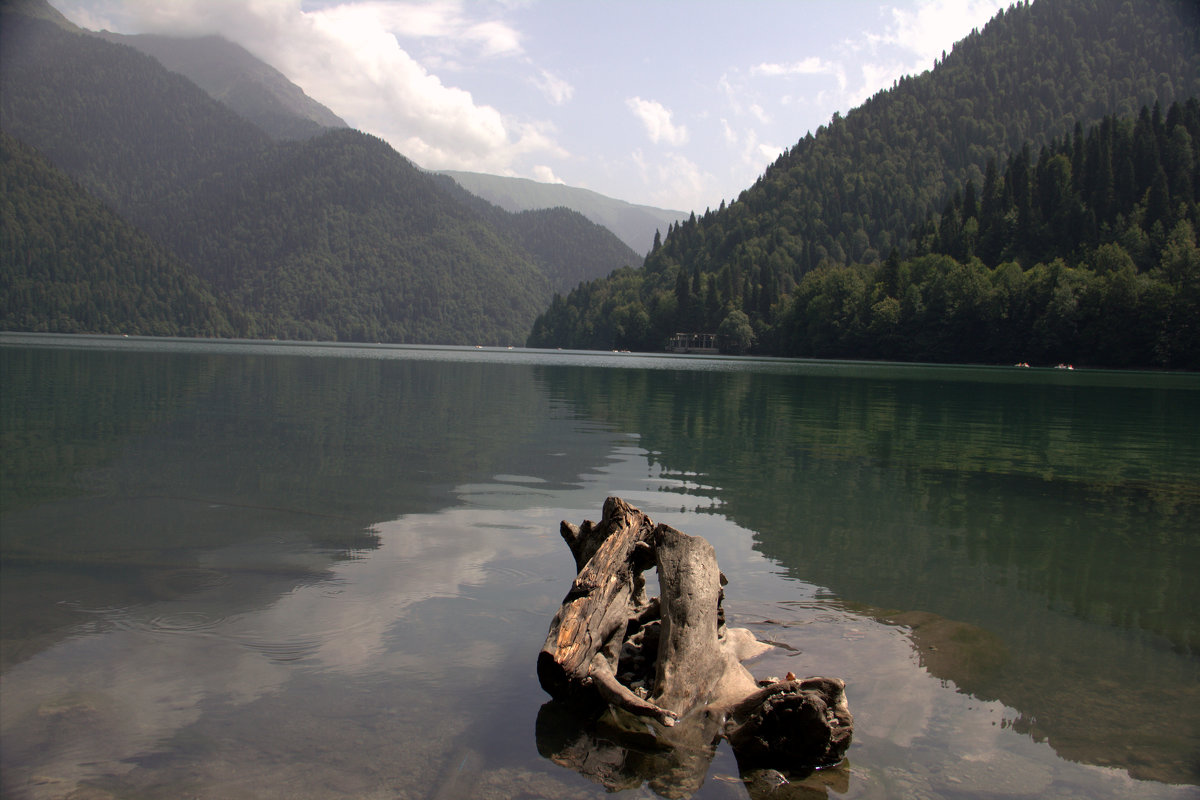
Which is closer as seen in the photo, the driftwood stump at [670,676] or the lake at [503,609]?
the lake at [503,609]

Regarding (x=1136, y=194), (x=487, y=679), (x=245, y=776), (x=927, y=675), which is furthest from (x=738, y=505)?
(x=1136, y=194)

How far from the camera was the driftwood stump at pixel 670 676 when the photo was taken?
5895 mm

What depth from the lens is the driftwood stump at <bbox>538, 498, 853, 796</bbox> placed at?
5895mm

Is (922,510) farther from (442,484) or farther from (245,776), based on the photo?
(245,776)

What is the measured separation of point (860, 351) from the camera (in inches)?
7037

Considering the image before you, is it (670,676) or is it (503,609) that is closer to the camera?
(670,676)

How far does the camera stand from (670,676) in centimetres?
669

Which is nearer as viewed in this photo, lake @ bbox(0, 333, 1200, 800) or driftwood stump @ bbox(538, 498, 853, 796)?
lake @ bbox(0, 333, 1200, 800)

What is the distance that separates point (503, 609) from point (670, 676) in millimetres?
2918

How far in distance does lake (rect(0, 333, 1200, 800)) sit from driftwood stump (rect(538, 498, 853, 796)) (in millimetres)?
202

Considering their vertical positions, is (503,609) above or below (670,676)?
below

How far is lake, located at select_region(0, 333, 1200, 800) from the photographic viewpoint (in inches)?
226

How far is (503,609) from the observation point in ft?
29.9

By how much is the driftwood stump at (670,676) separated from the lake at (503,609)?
0.20 meters
